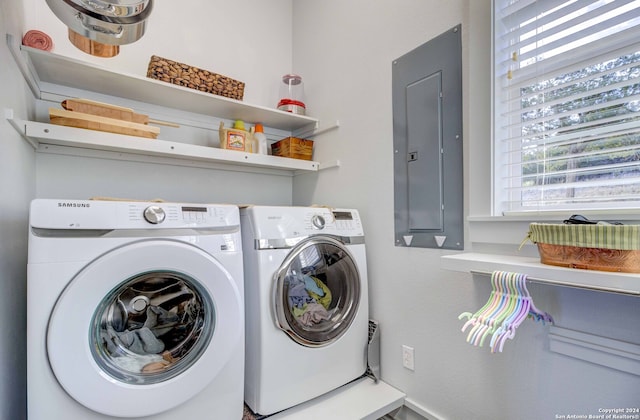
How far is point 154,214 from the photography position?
1.06 m

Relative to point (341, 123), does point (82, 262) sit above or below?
below

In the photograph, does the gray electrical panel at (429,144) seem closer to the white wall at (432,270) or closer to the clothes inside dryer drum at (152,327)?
the white wall at (432,270)

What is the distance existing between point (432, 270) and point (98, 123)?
1569 millimetres

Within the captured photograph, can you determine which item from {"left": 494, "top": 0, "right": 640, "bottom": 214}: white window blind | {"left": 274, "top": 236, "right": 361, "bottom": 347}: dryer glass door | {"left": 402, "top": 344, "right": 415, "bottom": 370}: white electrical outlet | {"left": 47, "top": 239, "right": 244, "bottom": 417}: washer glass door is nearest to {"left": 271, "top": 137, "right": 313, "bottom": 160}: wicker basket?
{"left": 274, "top": 236, "right": 361, "bottom": 347}: dryer glass door

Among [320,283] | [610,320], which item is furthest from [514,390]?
[320,283]

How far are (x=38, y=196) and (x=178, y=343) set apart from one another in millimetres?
990

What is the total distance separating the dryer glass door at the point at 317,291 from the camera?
1287 mm

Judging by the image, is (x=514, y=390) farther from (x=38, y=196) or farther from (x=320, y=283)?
(x=38, y=196)

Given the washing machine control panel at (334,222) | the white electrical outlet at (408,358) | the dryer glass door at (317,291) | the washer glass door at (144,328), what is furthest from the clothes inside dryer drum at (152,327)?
the white electrical outlet at (408,358)

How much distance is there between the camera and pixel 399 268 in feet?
4.82

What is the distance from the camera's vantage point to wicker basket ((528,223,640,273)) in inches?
27.0

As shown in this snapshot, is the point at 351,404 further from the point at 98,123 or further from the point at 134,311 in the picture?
the point at 98,123

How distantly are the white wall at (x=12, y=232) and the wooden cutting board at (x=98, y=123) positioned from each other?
11 centimetres

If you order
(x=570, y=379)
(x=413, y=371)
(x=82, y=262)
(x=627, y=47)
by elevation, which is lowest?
→ (x=413, y=371)
